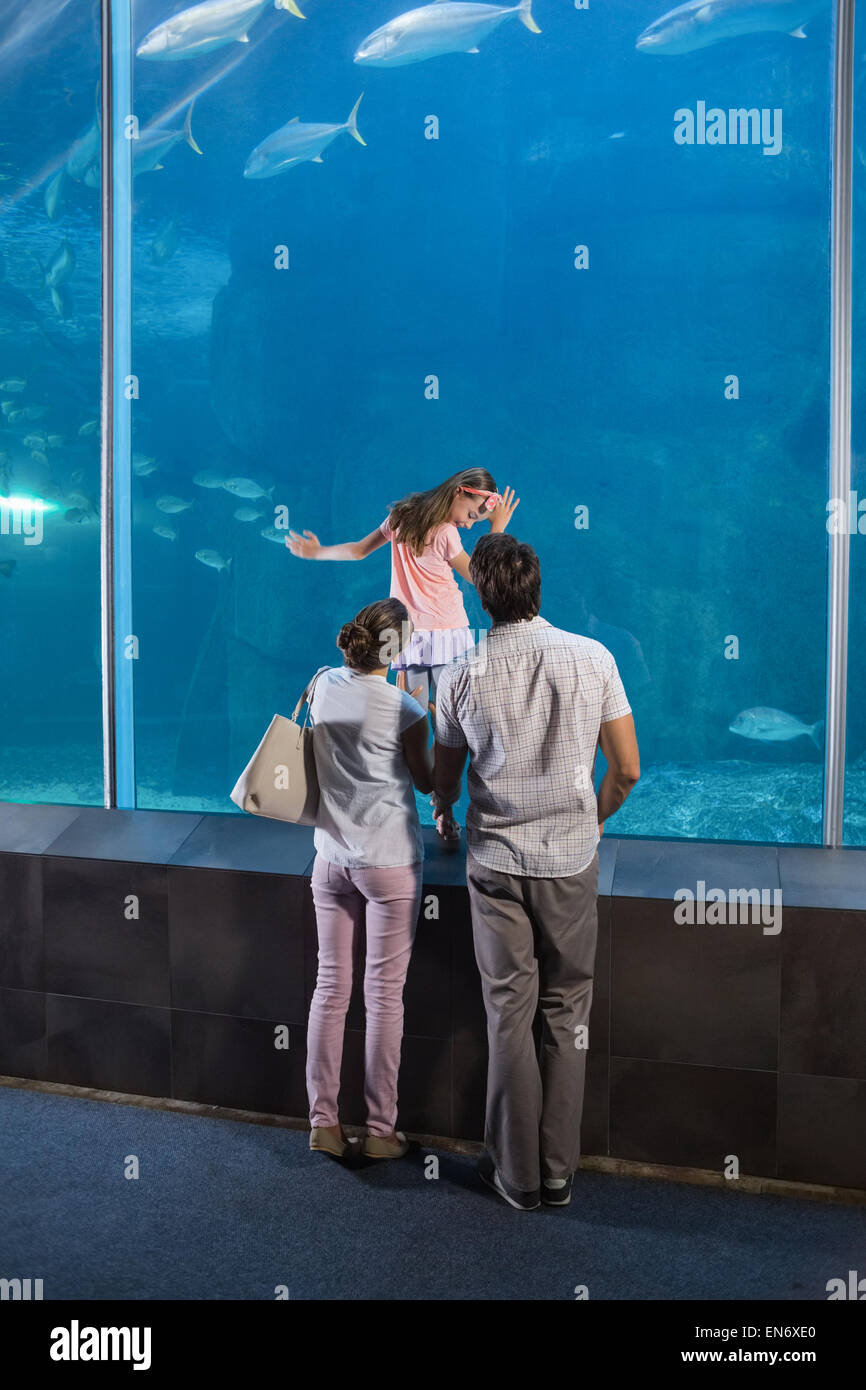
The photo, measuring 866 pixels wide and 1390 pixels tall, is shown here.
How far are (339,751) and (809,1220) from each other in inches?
61.1

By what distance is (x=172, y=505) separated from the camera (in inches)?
154

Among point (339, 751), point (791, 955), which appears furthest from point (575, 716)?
point (791, 955)

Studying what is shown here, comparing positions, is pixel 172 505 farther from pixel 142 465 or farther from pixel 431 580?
pixel 431 580

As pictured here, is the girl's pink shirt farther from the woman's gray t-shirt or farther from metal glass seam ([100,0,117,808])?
metal glass seam ([100,0,117,808])

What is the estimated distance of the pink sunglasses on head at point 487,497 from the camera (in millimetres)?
2857

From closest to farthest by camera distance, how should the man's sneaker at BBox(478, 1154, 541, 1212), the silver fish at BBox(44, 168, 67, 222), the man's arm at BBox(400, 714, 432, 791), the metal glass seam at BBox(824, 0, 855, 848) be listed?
the man's sneaker at BBox(478, 1154, 541, 1212), the man's arm at BBox(400, 714, 432, 791), the metal glass seam at BBox(824, 0, 855, 848), the silver fish at BBox(44, 168, 67, 222)

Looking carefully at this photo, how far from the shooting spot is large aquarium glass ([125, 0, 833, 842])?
3.27 metres

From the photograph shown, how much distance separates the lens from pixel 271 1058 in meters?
2.81

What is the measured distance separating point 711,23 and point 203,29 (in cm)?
183

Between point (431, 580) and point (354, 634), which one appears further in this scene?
point (431, 580)

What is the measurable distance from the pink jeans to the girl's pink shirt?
849 mm

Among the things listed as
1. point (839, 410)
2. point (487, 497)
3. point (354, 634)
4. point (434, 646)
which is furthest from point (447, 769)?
point (839, 410)

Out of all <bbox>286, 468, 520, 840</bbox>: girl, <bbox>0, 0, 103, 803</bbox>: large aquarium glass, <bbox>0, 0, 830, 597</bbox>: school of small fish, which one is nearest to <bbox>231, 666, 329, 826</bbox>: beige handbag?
<bbox>286, 468, 520, 840</bbox>: girl

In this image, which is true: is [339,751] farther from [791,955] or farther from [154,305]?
[154,305]
